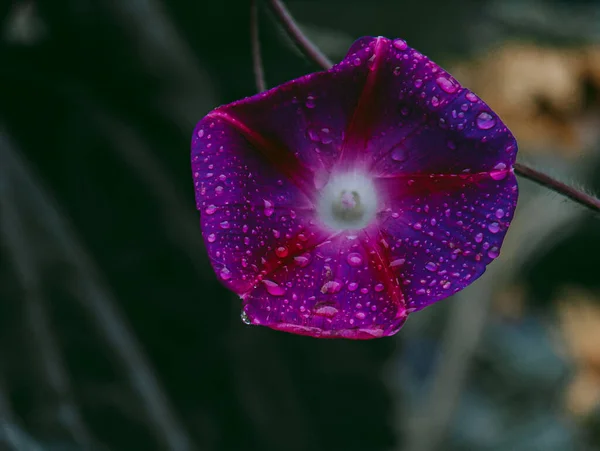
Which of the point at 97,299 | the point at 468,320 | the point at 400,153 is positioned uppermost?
the point at 400,153

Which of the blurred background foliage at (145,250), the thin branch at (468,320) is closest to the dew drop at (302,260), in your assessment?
the blurred background foliage at (145,250)

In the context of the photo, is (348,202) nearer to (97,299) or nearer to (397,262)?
(397,262)

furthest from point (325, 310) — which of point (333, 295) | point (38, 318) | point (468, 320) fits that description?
point (468, 320)

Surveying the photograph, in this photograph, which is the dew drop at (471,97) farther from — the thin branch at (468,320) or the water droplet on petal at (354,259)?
the thin branch at (468,320)

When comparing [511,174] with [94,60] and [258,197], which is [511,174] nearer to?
[258,197]

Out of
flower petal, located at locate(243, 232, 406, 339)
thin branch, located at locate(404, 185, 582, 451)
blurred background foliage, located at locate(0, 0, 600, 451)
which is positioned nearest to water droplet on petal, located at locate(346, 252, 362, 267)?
flower petal, located at locate(243, 232, 406, 339)

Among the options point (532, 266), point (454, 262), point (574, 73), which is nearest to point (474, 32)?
point (574, 73)
